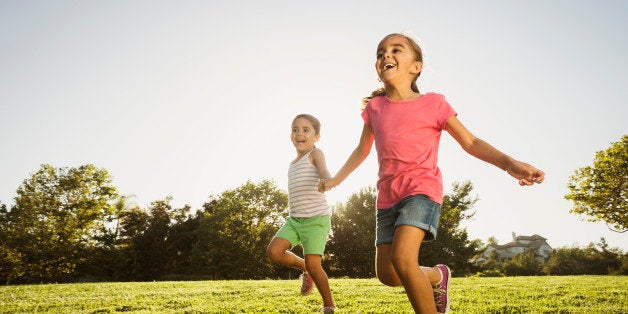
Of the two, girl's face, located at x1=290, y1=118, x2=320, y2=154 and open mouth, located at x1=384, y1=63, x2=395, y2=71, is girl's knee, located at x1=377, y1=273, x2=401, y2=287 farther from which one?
girl's face, located at x1=290, y1=118, x2=320, y2=154

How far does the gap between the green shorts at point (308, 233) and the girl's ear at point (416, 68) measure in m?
1.95

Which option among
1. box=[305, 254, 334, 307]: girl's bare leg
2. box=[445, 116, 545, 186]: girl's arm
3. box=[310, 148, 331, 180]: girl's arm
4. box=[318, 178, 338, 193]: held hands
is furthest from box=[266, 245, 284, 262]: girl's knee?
box=[445, 116, 545, 186]: girl's arm

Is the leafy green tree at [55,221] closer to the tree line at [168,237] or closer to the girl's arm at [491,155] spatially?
the tree line at [168,237]

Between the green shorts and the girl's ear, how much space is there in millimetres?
1954

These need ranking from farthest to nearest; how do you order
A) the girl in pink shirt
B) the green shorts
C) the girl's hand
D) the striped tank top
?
1. the striped tank top
2. the green shorts
3. the girl in pink shirt
4. the girl's hand

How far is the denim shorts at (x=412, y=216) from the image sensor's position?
2609 mm

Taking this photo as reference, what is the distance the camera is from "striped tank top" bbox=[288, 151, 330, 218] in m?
4.49

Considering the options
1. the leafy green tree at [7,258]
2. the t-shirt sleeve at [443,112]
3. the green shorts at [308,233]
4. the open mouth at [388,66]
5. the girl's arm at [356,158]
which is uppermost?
the open mouth at [388,66]

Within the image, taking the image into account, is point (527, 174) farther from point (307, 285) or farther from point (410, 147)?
point (307, 285)

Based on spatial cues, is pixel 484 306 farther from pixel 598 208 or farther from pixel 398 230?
pixel 598 208

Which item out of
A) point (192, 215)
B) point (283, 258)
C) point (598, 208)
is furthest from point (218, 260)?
point (283, 258)

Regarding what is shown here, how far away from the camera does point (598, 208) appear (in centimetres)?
2391

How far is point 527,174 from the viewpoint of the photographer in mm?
2416

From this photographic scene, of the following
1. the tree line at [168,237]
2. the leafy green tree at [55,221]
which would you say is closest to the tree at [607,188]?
the tree line at [168,237]
